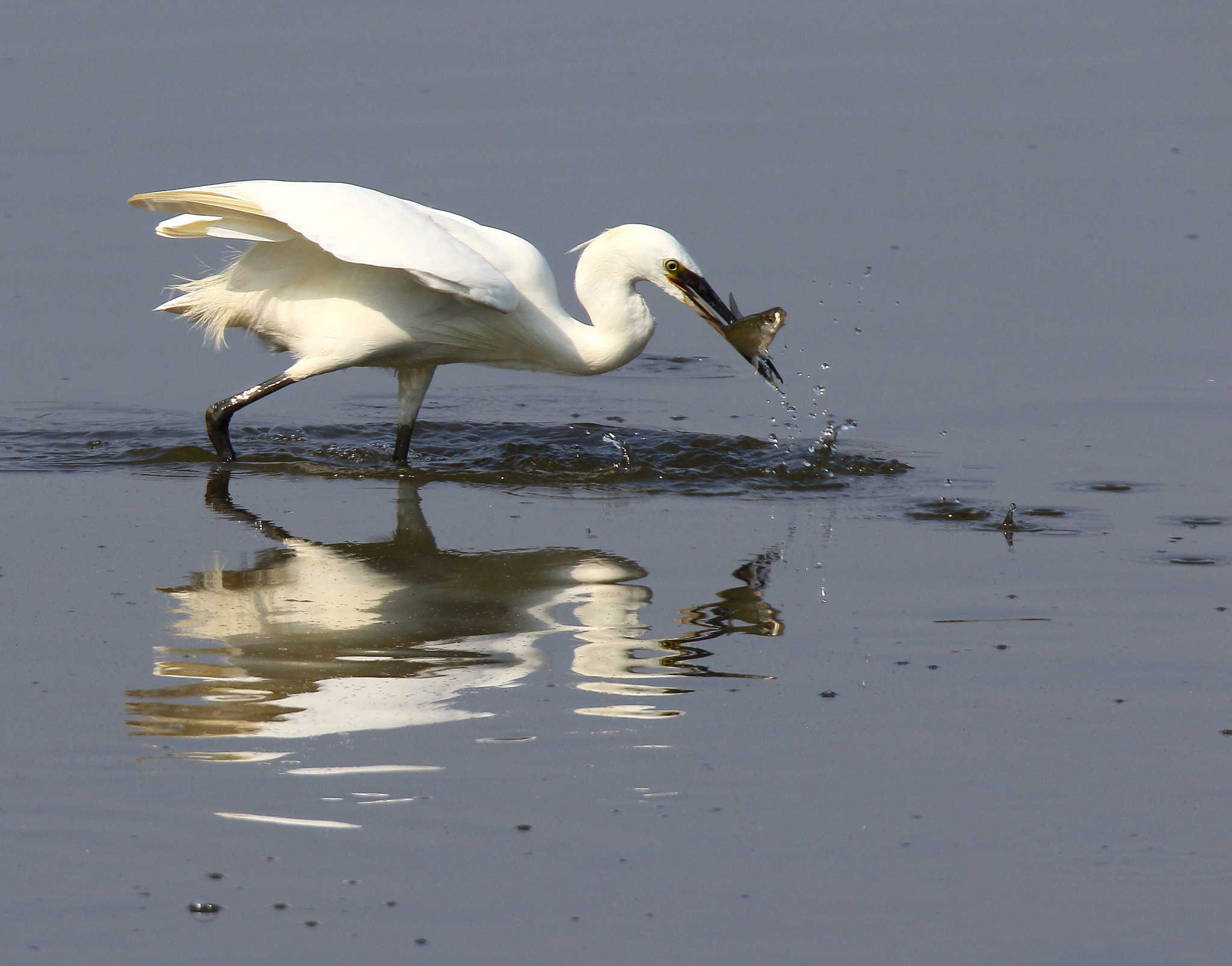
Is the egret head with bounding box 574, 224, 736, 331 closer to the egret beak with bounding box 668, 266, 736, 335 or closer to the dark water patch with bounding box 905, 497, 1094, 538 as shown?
the egret beak with bounding box 668, 266, 736, 335

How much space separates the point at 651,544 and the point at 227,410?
266 cm

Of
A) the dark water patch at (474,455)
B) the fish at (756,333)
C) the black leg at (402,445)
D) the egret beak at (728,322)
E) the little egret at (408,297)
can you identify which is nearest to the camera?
the little egret at (408,297)

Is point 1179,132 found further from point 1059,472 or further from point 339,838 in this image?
point 339,838

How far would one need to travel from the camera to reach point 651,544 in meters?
8.03

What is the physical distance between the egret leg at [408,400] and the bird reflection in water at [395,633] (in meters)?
1.38

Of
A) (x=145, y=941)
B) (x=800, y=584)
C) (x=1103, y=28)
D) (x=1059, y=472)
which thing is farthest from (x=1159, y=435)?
(x=1103, y=28)

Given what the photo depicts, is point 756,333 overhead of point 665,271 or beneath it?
beneath

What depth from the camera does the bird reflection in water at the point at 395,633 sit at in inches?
229

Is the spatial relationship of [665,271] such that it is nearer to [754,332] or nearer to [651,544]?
[754,332]

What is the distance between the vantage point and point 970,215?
13414 millimetres

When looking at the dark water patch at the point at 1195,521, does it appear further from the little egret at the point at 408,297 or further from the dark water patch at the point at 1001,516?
the little egret at the point at 408,297

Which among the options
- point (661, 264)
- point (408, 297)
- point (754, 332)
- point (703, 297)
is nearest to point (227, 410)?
point (408, 297)

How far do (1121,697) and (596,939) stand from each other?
2.48m

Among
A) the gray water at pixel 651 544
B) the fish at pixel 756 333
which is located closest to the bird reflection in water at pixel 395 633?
the gray water at pixel 651 544
